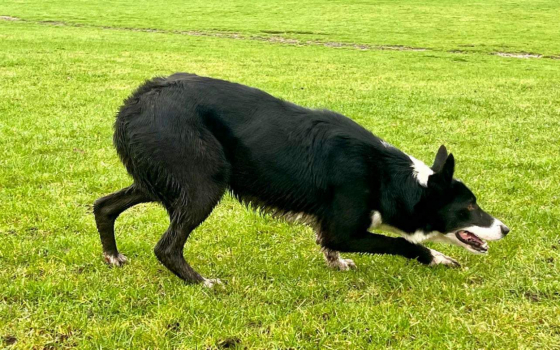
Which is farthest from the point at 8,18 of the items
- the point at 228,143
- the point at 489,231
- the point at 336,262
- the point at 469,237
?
the point at 489,231

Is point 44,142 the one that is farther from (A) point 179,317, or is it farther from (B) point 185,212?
(A) point 179,317

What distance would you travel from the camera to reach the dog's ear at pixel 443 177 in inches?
169

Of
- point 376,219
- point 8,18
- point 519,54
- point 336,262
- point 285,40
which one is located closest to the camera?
point 376,219

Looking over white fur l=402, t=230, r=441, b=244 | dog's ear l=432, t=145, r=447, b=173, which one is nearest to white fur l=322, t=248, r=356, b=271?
white fur l=402, t=230, r=441, b=244

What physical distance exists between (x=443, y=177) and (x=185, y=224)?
85.5 inches

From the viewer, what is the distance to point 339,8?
49281 mm

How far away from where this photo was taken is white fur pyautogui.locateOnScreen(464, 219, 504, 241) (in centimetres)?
450

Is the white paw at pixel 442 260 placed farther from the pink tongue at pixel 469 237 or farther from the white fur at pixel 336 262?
the white fur at pixel 336 262

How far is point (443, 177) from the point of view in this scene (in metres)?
4.38

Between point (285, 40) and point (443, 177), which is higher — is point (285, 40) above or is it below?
below

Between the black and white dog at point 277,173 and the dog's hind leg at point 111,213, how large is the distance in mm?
20

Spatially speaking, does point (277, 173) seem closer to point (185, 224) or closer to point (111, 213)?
point (185, 224)

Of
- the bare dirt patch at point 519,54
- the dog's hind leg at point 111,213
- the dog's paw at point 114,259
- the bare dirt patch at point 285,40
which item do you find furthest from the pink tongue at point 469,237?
the bare dirt patch at point 519,54

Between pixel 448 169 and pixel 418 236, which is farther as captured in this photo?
pixel 418 236
